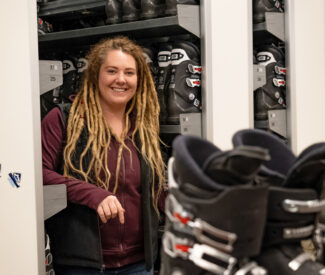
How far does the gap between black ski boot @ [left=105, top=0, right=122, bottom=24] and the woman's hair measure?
1.69ft

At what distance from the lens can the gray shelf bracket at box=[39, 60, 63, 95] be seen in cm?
199

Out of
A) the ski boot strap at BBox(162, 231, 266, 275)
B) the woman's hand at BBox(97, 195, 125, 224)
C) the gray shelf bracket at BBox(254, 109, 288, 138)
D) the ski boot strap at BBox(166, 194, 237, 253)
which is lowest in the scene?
the woman's hand at BBox(97, 195, 125, 224)

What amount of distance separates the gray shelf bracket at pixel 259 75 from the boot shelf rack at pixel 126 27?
354mm

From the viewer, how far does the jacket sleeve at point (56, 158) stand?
1888 millimetres

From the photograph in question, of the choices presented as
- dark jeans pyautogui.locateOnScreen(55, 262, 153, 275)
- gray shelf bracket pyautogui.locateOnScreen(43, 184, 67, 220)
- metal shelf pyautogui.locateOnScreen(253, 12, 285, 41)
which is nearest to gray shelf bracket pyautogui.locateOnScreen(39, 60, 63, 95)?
gray shelf bracket pyautogui.locateOnScreen(43, 184, 67, 220)

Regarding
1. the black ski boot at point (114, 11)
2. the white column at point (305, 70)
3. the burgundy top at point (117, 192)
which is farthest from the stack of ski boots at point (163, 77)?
the white column at point (305, 70)

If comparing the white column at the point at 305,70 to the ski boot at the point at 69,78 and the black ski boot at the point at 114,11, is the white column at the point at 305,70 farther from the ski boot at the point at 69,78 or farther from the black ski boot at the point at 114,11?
the ski boot at the point at 69,78

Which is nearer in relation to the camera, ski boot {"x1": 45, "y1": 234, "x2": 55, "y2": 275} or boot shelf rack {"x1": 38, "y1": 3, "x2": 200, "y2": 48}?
ski boot {"x1": 45, "y1": 234, "x2": 55, "y2": 275}

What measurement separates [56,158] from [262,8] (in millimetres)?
1349

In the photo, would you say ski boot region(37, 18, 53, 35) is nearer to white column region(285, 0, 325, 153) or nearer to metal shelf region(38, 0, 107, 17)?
metal shelf region(38, 0, 107, 17)

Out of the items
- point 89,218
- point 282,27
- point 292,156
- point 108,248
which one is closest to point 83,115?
point 89,218

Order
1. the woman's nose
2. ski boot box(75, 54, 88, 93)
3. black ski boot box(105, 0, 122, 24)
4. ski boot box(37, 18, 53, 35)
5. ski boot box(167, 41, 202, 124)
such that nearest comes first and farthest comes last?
the woman's nose, ski boot box(167, 41, 202, 124), black ski boot box(105, 0, 122, 24), ski boot box(75, 54, 88, 93), ski boot box(37, 18, 53, 35)

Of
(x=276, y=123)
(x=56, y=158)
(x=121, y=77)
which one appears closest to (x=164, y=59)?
(x=121, y=77)

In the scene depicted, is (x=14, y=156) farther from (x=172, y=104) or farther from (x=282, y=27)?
(x=282, y=27)
